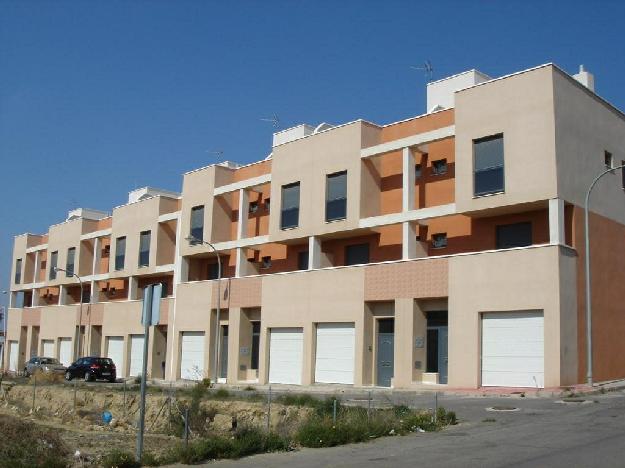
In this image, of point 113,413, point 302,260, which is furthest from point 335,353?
point 113,413

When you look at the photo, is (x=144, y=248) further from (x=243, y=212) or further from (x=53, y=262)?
(x=53, y=262)

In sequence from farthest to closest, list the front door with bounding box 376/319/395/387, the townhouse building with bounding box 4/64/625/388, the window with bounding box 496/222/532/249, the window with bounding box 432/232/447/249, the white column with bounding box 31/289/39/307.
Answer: the white column with bounding box 31/289/39/307 < the window with bounding box 432/232/447/249 < the front door with bounding box 376/319/395/387 < the window with bounding box 496/222/532/249 < the townhouse building with bounding box 4/64/625/388

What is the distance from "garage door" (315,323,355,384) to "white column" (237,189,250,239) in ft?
29.1

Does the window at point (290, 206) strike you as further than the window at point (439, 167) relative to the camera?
Yes

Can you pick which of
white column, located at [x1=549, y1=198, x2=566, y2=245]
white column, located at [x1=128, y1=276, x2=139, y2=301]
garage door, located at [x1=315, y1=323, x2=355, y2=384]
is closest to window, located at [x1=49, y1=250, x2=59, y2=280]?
white column, located at [x1=128, y1=276, x2=139, y2=301]

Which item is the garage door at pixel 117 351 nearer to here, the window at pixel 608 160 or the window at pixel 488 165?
the window at pixel 488 165

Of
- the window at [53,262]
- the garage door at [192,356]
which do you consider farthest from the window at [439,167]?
the window at [53,262]

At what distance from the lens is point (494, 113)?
30234 mm

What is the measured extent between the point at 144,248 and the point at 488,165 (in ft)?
95.3

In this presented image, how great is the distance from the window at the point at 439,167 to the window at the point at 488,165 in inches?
120

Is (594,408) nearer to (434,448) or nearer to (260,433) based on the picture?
A: (434,448)

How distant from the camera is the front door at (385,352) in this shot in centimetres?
3316

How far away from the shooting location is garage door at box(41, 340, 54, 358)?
62.7m

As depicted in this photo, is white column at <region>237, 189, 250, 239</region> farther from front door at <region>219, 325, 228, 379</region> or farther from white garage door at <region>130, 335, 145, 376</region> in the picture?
white garage door at <region>130, 335, 145, 376</region>
